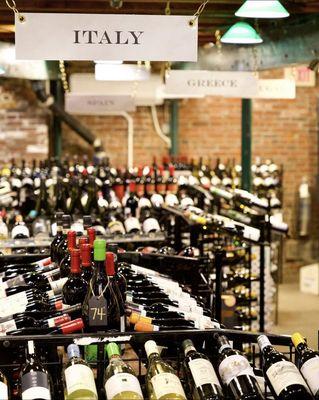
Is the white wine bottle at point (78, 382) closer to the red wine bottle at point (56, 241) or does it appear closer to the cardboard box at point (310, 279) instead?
the red wine bottle at point (56, 241)

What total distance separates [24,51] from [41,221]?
3.11m

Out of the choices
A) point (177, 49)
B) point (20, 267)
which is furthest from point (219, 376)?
point (177, 49)

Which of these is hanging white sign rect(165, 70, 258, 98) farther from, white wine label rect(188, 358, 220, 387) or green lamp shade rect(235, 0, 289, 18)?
white wine label rect(188, 358, 220, 387)

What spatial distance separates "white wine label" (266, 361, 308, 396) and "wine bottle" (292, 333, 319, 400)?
0.04m

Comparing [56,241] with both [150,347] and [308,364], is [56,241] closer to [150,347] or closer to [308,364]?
[150,347]

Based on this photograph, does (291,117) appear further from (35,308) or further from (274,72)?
(35,308)

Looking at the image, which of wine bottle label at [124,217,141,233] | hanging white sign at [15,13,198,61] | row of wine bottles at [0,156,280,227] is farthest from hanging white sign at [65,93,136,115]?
hanging white sign at [15,13,198,61]

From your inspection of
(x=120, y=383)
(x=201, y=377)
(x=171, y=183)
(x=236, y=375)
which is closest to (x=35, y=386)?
(x=120, y=383)

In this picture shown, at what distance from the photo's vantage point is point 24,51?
4734 mm

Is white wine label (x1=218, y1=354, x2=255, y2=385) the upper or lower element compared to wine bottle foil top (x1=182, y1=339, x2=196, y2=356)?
lower

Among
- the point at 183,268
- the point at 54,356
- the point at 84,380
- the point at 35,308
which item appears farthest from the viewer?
the point at 183,268

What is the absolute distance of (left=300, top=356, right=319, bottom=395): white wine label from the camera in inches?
116

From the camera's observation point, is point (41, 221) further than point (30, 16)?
Yes

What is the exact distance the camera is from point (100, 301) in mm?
3543
